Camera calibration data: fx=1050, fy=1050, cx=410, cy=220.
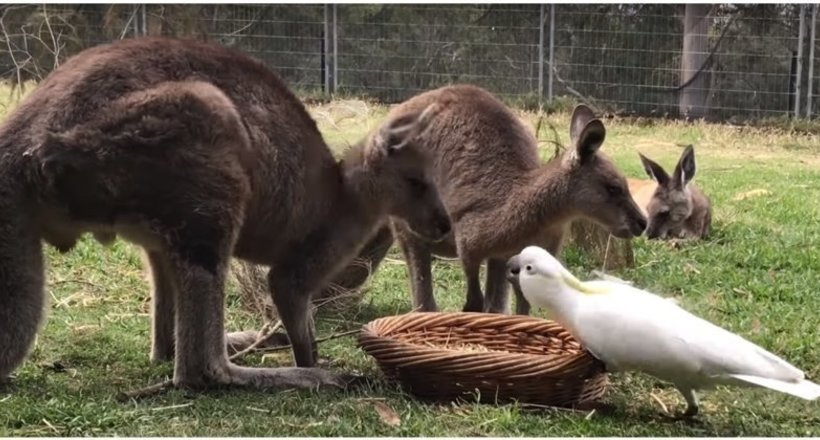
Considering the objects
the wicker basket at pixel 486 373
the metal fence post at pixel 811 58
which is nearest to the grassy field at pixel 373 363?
the wicker basket at pixel 486 373

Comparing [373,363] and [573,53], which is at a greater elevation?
[573,53]

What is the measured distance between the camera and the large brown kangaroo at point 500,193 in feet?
15.2

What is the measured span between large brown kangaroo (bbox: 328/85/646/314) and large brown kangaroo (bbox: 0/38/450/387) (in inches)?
34.1

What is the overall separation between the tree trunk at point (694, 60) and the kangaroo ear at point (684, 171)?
551 cm

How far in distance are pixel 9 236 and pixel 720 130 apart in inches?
396

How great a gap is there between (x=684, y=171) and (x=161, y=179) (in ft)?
15.9

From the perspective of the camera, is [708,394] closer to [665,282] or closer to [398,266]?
[665,282]

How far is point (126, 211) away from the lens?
11.4ft

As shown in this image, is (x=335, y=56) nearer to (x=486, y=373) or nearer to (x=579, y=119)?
(x=579, y=119)

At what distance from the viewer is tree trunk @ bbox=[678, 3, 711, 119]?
1286 cm

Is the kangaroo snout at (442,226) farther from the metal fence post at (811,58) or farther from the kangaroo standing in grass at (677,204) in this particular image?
the metal fence post at (811,58)

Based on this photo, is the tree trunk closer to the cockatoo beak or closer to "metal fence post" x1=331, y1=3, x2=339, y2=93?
"metal fence post" x1=331, y1=3, x2=339, y2=93

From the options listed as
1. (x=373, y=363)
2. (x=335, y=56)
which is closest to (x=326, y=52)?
(x=335, y=56)

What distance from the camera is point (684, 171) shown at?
743 centimetres
